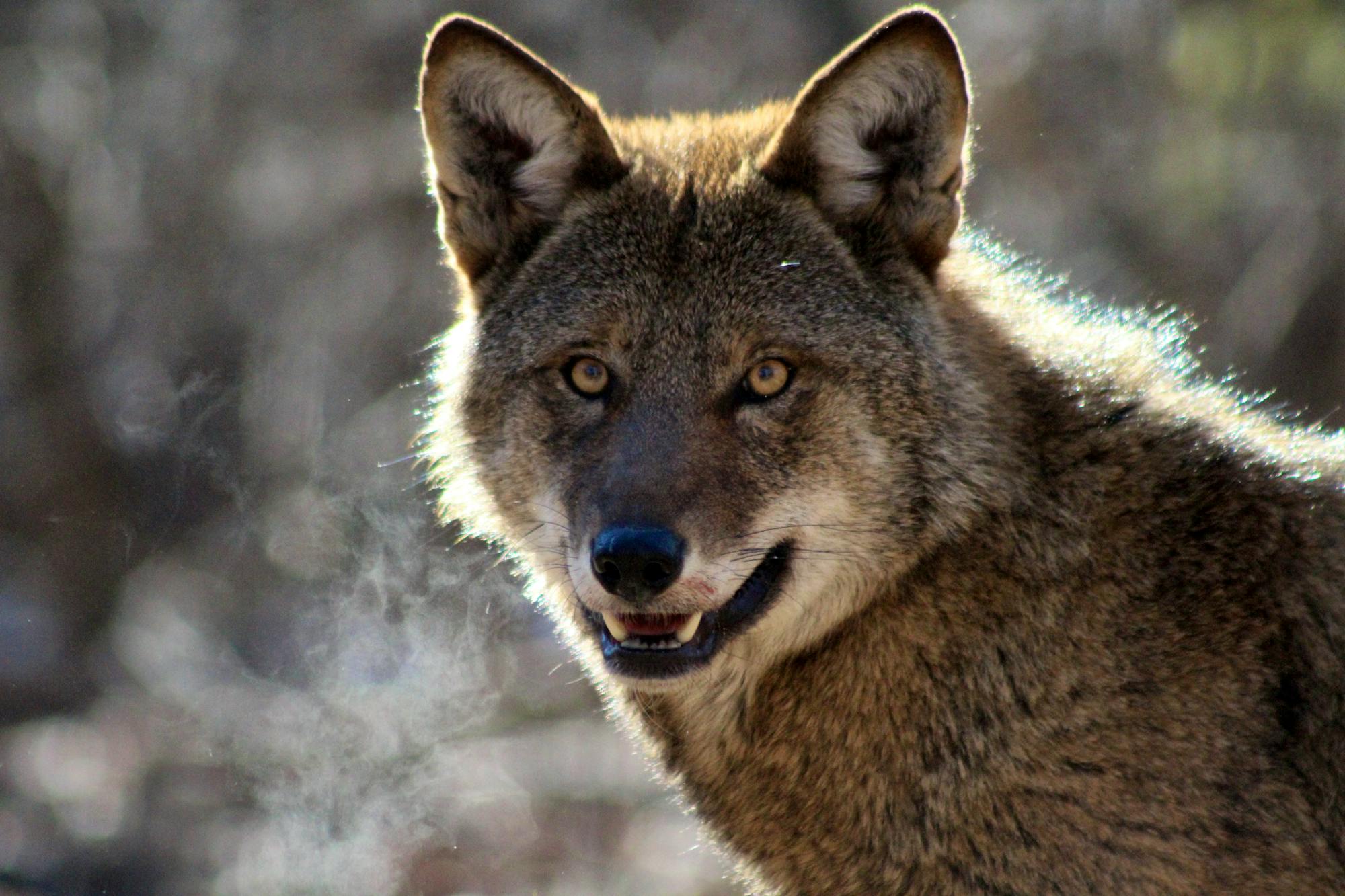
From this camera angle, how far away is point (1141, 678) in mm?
3209

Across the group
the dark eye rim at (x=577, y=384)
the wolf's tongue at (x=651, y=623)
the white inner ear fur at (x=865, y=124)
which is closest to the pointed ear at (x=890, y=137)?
the white inner ear fur at (x=865, y=124)

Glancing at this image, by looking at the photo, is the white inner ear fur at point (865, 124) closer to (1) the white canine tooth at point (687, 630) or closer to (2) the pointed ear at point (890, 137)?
(2) the pointed ear at point (890, 137)

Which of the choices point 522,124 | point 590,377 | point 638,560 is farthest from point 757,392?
point 522,124

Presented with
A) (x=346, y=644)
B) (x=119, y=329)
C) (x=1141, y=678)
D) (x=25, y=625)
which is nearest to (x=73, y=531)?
(x=25, y=625)

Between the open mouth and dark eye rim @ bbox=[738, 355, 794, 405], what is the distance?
0.36 meters

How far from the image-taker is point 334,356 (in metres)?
10.3

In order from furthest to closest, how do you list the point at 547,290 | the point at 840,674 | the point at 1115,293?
the point at 1115,293, the point at 547,290, the point at 840,674

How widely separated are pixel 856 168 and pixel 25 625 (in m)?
6.97

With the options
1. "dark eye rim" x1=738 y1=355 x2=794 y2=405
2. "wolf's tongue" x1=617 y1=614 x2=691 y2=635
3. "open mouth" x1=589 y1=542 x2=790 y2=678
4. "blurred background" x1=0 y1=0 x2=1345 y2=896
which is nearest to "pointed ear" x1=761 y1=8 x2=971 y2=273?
"dark eye rim" x1=738 y1=355 x2=794 y2=405

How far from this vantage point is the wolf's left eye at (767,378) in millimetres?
3496

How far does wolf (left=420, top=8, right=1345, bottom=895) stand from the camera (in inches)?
125

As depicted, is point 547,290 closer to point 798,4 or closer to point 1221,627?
point 1221,627

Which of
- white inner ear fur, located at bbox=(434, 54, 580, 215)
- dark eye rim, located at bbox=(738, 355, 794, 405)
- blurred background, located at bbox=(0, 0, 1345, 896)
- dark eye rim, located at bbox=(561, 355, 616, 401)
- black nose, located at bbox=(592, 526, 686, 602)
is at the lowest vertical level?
blurred background, located at bbox=(0, 0, 1345, 896)

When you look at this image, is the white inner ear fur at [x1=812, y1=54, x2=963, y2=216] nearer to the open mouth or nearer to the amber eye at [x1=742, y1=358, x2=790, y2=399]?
the amber eye at [x1=742, y1=358, x2=790, y2=399]
